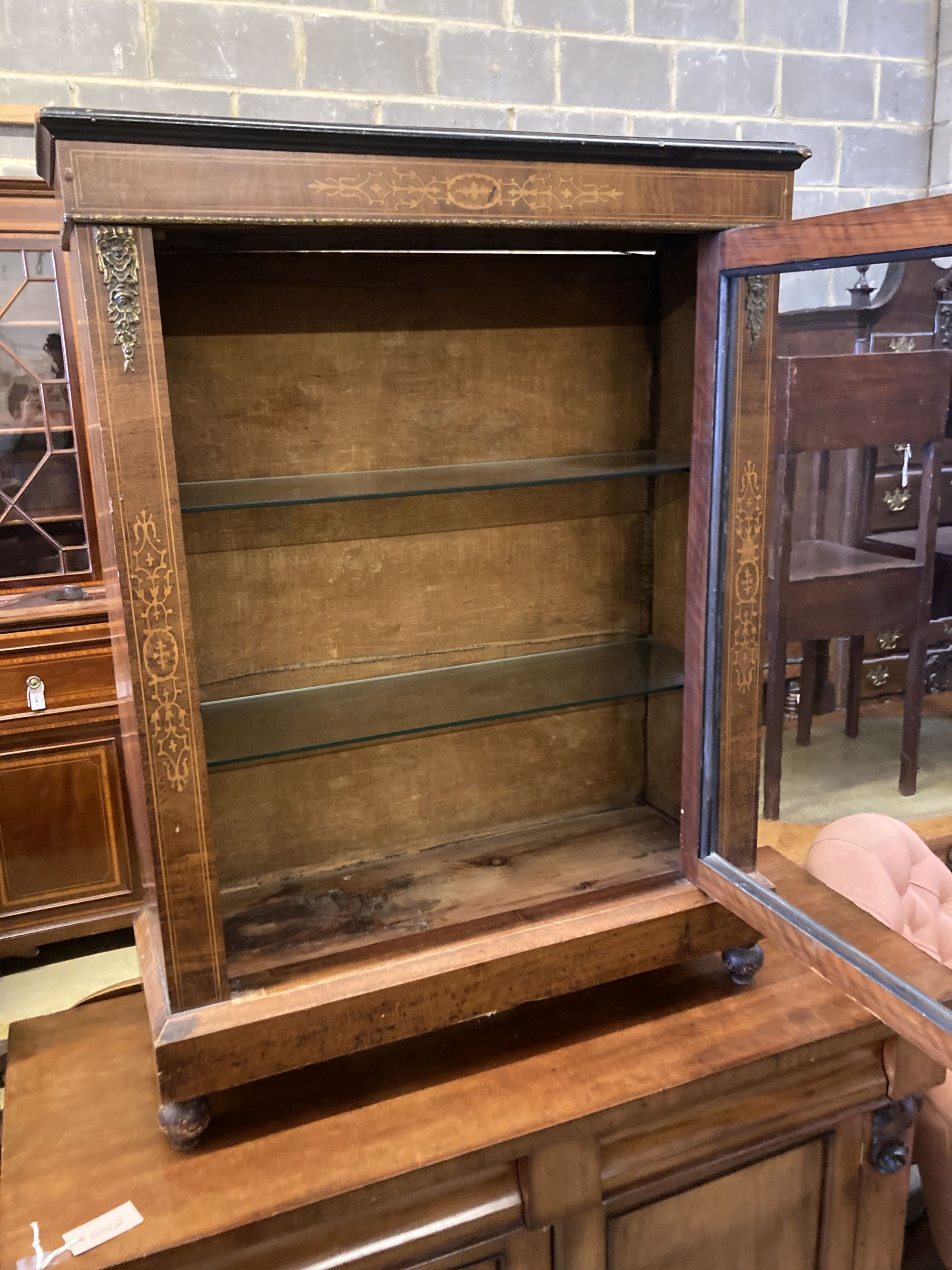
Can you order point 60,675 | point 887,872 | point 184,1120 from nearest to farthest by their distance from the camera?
point 184,1120, point 887,872, point 60,675

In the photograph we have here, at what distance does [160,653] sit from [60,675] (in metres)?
1.50

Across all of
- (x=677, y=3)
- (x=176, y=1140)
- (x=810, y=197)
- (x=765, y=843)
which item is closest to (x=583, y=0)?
(x=677, y=3)

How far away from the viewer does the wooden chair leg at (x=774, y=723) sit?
1.28m

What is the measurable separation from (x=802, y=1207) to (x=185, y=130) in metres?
1.42

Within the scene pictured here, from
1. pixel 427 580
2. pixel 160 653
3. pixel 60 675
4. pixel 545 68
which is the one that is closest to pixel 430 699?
pixel 427 580

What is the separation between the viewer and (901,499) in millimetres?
1113

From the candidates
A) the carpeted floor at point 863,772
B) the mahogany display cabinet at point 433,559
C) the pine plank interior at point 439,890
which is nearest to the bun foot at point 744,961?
the mahogany display cabinet at point 433,559

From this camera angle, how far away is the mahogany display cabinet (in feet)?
2.93

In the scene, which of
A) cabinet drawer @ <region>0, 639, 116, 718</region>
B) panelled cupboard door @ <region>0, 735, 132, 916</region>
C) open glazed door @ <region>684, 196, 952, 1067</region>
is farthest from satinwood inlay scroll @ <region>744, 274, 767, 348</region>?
panelled cupboard door @ <region>0, 735, 132, 916</region>

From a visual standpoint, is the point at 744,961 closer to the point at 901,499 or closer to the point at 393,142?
the point at 901,499

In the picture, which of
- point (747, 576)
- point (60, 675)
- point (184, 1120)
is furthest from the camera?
point (60, 675)

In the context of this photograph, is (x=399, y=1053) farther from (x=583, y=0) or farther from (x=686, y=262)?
(x=583, y=0)

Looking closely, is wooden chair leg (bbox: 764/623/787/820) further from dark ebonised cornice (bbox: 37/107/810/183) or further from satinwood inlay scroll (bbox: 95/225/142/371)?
satinwood inlay scroll (bbox: 95/225/142/371)

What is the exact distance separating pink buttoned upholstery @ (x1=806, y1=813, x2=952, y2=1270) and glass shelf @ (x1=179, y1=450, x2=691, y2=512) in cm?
70
